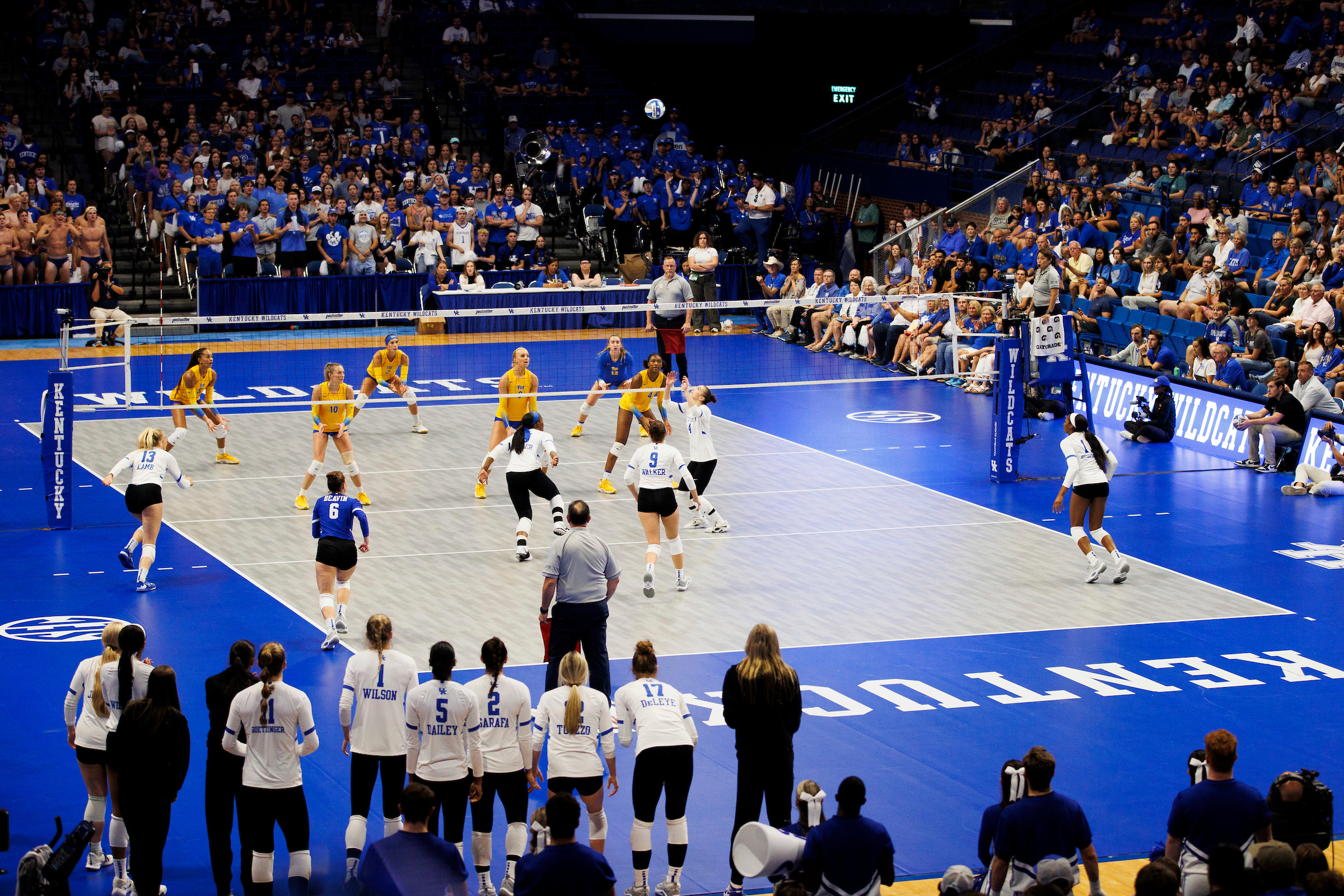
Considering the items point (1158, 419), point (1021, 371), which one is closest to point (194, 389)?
point (1021, 371)

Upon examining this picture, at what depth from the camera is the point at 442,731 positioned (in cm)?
969

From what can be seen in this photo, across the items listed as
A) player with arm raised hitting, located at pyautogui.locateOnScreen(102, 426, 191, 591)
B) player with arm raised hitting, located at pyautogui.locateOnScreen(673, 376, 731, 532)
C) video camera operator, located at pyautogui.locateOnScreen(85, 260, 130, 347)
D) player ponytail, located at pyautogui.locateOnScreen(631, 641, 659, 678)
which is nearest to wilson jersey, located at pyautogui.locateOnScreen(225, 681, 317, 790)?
player ponytail, located at pyautogui.locateOnScreen(631, 641, 659, 678)

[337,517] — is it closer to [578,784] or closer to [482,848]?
[482,848]

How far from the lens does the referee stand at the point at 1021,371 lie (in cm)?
2155

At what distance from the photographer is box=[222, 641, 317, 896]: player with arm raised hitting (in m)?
9.55

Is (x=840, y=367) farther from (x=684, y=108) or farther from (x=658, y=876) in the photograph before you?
(x=658, y=876)

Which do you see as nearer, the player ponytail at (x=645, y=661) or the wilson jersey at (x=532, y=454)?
the player ponytail at (x=645, y=661)

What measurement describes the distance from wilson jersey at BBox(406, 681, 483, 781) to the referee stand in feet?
42.5

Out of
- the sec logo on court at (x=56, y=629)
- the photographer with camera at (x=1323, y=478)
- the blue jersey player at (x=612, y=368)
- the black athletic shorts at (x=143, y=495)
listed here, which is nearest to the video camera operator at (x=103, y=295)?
the blue jersey player at (x=612, y=368)

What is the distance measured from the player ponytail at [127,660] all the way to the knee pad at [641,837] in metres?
3.11

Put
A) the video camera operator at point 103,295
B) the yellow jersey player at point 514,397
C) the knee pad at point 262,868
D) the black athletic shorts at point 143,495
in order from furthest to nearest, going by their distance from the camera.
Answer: the video camera operator at point 103,295 < the yellow jersey player at point 514,397 < the black athletic shorts at point 143,495 < the knee pad at point 262,868

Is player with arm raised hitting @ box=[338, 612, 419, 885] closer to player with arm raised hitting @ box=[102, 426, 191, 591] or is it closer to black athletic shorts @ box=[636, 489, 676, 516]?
black athletic shorts @ box=[636, 489, 676, 516]

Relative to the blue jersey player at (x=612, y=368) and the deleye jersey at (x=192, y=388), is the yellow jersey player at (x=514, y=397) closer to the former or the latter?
the blue jersey player at (x=612, y=368)

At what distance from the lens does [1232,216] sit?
93.4 feet
